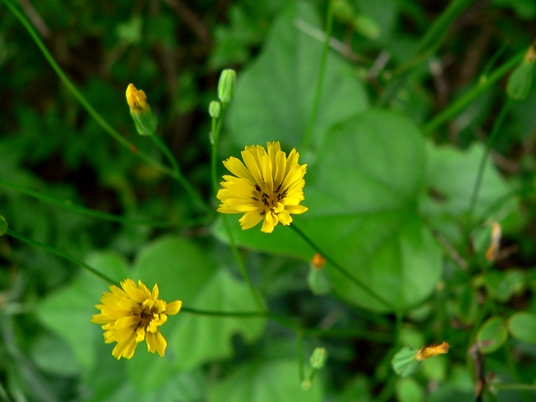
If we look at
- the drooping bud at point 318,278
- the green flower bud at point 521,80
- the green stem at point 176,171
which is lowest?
the drooping bud at point 318,278

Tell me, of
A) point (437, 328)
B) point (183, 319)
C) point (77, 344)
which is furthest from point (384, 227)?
point (77, 344)

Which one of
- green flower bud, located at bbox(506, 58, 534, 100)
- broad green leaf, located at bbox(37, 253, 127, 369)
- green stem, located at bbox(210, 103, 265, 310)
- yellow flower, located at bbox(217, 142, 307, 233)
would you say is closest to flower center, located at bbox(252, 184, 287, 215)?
yellow flower, located at bbox(217, 142, 307, 233)

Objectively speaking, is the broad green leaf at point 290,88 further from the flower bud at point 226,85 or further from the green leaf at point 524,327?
the green leaf at point 524,327

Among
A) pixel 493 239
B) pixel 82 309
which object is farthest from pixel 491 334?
pixel 82 309

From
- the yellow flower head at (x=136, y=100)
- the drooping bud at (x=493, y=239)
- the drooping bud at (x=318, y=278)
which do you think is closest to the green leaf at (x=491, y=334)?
the drooping bud at (x=493, y=239)

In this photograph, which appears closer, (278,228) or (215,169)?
(215,169)

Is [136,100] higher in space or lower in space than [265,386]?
higher

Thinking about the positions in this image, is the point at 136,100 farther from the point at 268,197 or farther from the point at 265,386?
the point at 265,386
